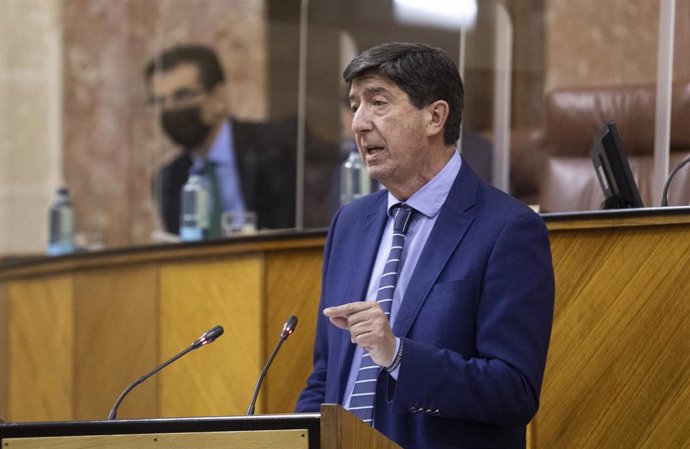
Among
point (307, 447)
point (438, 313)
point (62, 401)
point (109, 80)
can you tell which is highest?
point (109, 80)

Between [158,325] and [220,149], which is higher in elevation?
[220,149]

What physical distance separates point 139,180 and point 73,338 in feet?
9.28

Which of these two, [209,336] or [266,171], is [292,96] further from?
[209,336]

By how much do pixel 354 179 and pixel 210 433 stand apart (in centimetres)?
351

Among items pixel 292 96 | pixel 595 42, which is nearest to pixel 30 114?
pixel 292 96

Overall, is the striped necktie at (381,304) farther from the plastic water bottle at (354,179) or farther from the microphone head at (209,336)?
the plastic water bottle at (354,179)

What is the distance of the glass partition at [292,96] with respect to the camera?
5.12 m

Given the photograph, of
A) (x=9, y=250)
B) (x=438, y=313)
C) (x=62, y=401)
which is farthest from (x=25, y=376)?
(x=438, y=313)

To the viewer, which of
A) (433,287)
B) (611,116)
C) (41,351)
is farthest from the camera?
(41,351)

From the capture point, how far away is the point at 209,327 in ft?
14.8

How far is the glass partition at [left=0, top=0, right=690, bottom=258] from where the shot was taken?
5117 mm

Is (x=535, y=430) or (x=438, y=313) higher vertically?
(x=438, y=313)

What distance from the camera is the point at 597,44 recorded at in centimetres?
716

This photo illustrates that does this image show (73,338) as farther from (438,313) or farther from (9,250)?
(438,313)
